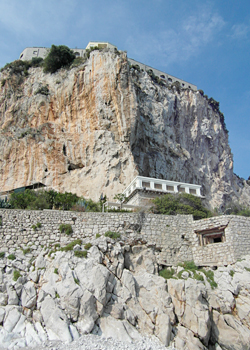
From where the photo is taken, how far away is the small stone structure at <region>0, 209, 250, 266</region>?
50.5 feet

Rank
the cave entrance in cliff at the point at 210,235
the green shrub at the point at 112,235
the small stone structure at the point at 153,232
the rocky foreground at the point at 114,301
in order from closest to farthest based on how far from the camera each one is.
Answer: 1. the rocky foreground at the point at 114,301
2. the small stone structure at the point at 153,232
3. the green shrub at the point at 112,235
4. the cave entrance in cliff at the point at 210,235

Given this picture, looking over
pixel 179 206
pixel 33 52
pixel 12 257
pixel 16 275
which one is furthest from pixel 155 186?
pixel 33 52

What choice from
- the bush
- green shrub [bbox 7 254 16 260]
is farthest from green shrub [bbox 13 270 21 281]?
the bush

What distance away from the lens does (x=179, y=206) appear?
70.9 feet

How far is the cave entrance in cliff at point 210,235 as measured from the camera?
1742 centimetres

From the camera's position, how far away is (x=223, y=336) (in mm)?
13023

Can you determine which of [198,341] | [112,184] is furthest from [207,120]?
[198,341]

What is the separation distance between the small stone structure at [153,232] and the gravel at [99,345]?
4.97 m

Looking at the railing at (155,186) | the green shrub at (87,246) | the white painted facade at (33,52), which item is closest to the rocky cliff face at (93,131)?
the railing at (155,186)

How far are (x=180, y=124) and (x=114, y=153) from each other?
13.7m

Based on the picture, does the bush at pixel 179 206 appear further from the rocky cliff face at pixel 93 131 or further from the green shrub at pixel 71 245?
the green shrub at pixel 71 245

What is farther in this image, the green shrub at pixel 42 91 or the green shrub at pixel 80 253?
the green shrub at pixel 42 91

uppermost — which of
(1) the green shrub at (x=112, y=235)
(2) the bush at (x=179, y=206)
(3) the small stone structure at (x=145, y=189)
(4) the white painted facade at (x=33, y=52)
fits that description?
(4) the white painted facade at (x=33, y=52)

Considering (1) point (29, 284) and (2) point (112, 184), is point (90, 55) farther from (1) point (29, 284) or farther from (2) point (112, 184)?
(1) point (29, 284)
